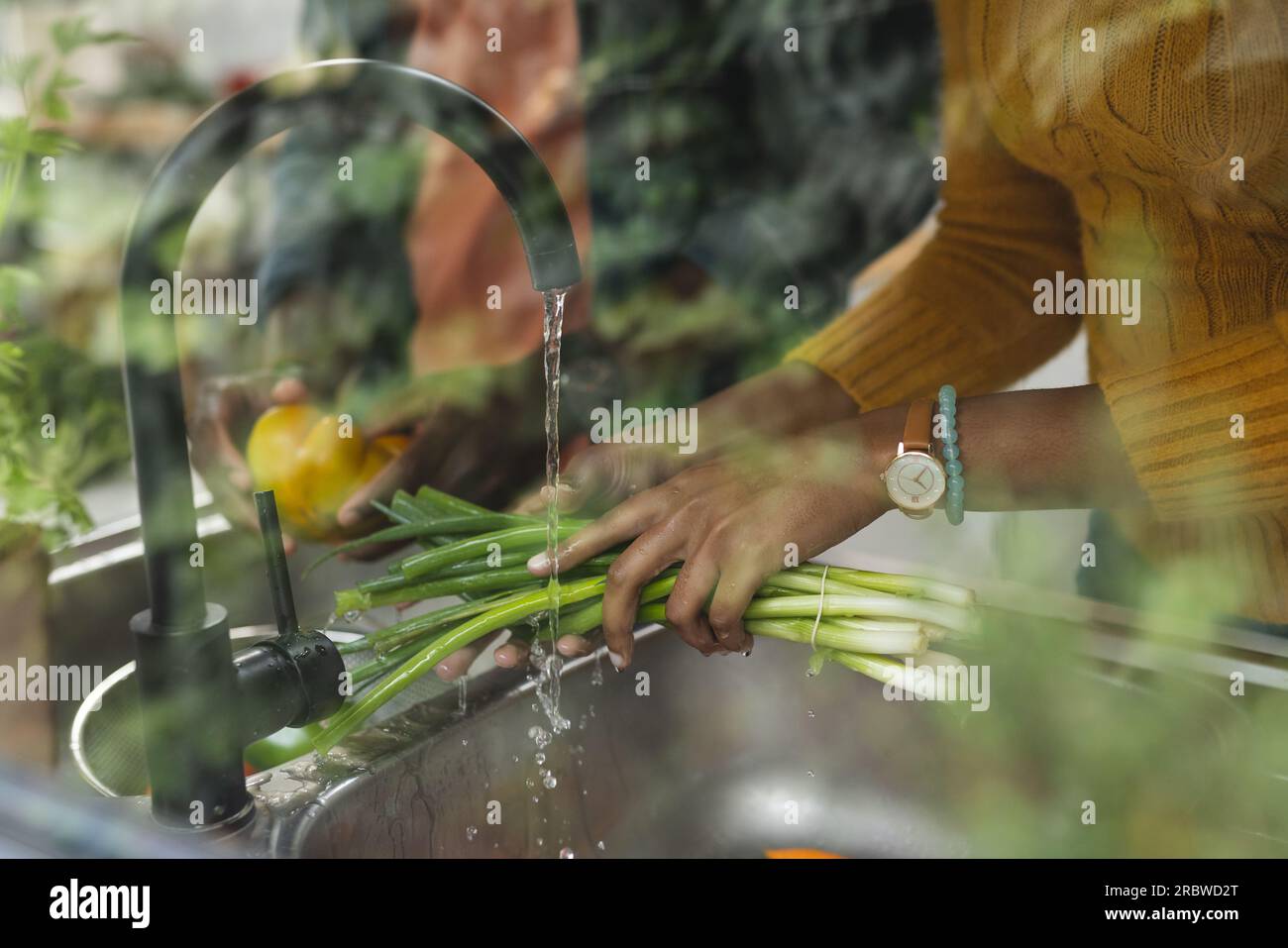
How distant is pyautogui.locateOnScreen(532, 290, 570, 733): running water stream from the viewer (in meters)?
0.66

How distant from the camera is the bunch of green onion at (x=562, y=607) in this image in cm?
75

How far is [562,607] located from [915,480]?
0.28m

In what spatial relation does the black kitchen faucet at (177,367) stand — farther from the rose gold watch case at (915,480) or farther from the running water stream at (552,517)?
the rose gold watch case at (915,480)

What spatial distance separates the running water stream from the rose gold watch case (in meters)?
0.23

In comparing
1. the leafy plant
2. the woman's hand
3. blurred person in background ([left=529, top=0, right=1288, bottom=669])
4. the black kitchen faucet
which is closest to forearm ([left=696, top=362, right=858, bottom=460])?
blurred person in background ([left=529, top=0, right=1288, bottom=669])

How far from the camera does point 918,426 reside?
717mm

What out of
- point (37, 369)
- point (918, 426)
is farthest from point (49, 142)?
point (918, 426)

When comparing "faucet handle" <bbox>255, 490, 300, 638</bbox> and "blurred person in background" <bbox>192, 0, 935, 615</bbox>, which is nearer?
"faucet handle" <bbox>255, 490, 300, 638</bbox>

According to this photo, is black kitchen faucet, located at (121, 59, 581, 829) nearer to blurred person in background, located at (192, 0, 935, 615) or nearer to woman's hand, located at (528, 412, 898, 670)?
woman's hand, located at (528, 412, 898, 670)

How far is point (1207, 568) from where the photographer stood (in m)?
0.90

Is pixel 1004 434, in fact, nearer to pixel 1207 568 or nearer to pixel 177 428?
pixel 1207 568

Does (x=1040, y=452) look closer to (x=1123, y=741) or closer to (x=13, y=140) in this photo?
(x=1123, y=741)

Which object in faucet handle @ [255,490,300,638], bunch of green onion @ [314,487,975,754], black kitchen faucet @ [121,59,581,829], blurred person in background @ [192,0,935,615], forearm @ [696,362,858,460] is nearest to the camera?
black kitchen faucet @ [121,59,581,829]

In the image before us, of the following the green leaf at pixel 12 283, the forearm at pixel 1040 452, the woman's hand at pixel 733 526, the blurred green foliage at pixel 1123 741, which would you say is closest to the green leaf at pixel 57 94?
the green leaf at pixel 12 283
